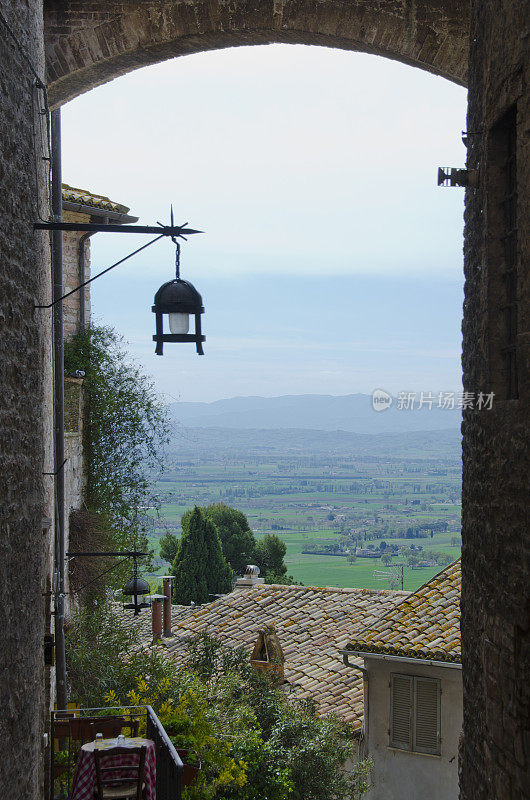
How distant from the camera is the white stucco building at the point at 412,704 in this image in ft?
40.9

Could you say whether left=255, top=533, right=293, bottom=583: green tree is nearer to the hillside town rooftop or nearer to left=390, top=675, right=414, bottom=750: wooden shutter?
left=390, top=675, right=414, bottom=750: wooden shutter

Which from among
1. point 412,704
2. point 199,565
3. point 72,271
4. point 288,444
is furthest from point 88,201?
point 288,444

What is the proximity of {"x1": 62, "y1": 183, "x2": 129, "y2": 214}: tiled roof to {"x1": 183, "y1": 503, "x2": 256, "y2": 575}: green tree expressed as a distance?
18.5 m

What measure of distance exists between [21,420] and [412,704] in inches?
362

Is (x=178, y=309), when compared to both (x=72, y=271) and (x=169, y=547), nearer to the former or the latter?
(x=72, y=271)

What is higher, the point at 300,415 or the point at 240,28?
the point at 240,28

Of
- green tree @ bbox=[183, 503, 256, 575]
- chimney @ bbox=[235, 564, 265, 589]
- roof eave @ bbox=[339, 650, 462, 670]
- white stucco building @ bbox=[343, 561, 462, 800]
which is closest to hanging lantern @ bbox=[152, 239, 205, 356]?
roof eave @ bbox=[339, 650, 462, 670]

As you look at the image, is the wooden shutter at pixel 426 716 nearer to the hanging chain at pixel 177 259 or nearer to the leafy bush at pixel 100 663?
the leafy bush at pixel 100 663

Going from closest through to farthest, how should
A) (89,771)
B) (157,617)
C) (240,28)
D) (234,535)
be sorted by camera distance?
(89,771)
(240,28)
(157,617)
(234,535)

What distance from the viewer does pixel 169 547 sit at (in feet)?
105

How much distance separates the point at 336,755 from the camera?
37.9ft

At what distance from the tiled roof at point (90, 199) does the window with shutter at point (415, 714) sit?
7749mm

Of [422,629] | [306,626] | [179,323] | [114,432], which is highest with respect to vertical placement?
[179,323]

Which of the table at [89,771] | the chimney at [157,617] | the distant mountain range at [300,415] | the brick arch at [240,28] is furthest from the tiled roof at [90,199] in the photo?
the distant mountain range at [300,415]
